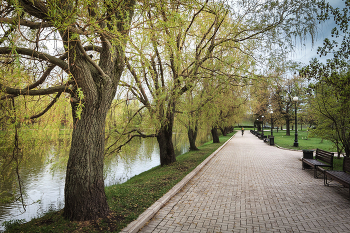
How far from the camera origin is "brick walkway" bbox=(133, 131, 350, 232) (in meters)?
4.65

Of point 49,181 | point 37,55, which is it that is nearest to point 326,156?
point 37,55

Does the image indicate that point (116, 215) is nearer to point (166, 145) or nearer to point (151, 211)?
point (151, 211)

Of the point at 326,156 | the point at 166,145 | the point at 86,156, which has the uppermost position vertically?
the point at 86,156

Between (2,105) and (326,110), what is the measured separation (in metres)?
11.9

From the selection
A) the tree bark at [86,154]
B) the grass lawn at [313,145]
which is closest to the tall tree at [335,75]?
the grass lawn at [313,145]

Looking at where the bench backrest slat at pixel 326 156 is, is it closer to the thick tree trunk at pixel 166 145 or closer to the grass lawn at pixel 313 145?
the grass lawn at pixel 313 145

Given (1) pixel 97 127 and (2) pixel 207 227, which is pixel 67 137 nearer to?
(1) pixel 97 127

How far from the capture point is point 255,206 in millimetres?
5844

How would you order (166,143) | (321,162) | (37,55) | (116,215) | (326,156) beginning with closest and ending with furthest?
(37,55), (116,215), (326,156), (321,162), (166,143)

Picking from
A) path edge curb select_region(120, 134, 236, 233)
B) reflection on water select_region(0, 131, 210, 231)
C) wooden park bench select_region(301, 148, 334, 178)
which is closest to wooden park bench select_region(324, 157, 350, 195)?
wooden park bench select_region(301, 148, 334, 178)

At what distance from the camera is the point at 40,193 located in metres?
10.4

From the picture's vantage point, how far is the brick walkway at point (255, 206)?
4.65 meters

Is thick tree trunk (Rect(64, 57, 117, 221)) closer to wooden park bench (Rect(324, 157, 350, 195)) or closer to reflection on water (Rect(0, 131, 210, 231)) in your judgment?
reflection on water (Rect(0, 131, 210, 231))

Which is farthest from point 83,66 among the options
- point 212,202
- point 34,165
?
point 34,165
